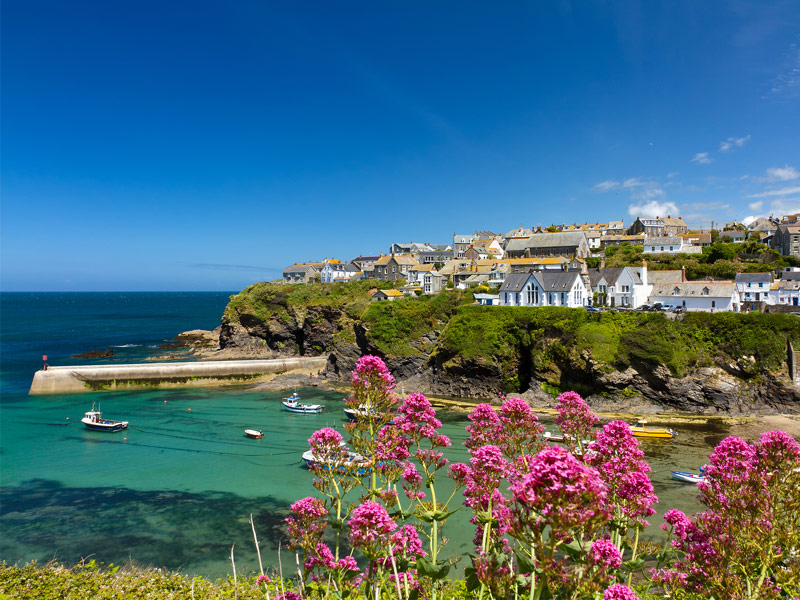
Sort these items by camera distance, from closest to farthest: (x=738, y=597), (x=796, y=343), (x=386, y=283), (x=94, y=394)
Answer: (x=738, y=597)
(x=796, y=343)
(x=94, y=394)
(x=386, y=283)

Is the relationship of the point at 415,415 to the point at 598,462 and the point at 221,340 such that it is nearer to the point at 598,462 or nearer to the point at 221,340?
the point at 598,462

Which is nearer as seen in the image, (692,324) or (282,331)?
(692,324)

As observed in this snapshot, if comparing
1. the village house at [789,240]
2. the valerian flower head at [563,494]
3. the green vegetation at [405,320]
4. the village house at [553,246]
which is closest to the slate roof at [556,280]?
the green vegetation at [405,320]

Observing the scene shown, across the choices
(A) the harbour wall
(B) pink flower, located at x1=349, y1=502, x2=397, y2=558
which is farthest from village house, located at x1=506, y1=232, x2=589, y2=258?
(B) pink flower, located at x1=349, y1=502, x2=397, y2=558

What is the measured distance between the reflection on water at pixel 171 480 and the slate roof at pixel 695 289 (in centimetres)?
1735

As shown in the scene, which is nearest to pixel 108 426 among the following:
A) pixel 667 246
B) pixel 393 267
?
pixel 393 267

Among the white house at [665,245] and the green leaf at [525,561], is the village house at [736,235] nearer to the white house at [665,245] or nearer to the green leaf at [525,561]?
the white house at [665,245]

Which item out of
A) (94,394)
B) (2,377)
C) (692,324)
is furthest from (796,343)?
(2,377)

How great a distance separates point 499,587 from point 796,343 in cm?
4767

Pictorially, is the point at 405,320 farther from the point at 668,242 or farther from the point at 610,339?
the point at 668,242

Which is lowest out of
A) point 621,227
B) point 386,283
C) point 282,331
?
point 282,331

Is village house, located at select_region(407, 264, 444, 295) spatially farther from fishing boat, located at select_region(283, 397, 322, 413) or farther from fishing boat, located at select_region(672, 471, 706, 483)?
fishing boat, located at select_region(672, 471, 706, 483)

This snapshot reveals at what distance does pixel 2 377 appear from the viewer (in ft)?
189

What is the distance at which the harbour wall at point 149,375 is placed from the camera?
5266 centimetres
